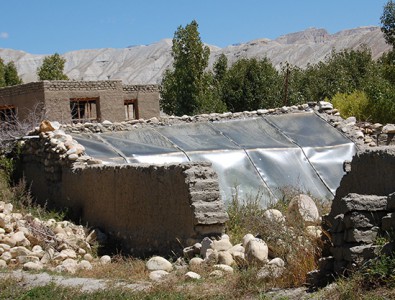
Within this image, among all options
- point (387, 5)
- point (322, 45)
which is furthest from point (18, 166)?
point (322, 45)

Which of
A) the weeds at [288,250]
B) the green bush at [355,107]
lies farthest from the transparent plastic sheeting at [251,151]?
the weeds at [288,250]

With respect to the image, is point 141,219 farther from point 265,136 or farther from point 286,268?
point 265,136

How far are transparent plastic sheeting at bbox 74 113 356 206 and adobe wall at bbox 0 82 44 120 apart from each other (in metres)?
6.29

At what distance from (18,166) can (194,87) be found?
52.4 ft

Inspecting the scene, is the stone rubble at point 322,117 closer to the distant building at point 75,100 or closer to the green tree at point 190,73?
the distant building at point 75,100

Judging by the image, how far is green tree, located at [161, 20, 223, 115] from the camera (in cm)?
3098

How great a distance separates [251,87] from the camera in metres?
32.3

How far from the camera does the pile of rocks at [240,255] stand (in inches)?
303

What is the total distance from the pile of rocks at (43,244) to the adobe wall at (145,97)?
13.1 m

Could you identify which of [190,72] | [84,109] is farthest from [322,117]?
[190,72]

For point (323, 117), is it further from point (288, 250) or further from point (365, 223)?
Result: point (365, 223)

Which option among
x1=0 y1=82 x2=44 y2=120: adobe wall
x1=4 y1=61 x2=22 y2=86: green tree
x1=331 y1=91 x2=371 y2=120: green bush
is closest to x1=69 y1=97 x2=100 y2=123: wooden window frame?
x1=0 y1=82 x2=44 y2=120: adobe wall

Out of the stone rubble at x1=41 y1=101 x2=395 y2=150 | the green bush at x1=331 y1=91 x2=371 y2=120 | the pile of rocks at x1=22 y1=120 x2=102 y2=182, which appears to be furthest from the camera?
the green bush at x1=331 y1=91 x2=371 y2=120

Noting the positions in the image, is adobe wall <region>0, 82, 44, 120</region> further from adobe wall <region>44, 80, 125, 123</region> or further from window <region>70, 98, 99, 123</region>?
window <region>70, 98, 99, 123</region>
